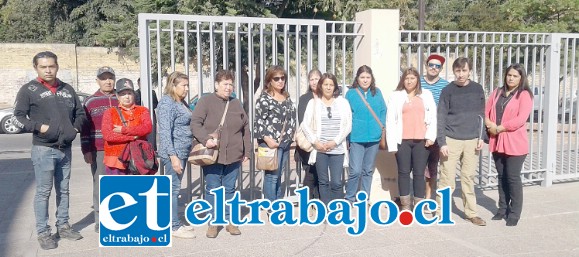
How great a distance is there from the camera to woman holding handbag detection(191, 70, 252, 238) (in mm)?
6047

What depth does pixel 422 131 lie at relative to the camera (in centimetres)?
670

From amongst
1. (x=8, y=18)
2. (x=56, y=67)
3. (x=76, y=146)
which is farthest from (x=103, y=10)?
(x=56, y=67)

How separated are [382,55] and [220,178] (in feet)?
8.68

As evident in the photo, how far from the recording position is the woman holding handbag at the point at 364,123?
682 cm

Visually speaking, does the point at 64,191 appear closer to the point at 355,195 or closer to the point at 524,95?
the point at 355,195

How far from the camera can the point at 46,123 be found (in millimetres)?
5617

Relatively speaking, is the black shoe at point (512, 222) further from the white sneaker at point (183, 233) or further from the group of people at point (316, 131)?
the white sneaker at point (183, 233)

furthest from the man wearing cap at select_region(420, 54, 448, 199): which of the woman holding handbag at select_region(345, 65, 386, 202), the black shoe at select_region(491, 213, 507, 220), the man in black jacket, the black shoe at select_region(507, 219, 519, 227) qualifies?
the man in black jacket

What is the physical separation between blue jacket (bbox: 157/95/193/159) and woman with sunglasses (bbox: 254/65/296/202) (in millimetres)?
827

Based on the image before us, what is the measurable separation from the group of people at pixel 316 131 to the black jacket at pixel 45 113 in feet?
0.06

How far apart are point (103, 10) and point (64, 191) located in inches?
1001

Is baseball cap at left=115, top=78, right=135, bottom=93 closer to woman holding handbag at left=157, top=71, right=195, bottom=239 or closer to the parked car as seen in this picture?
woman holding handbag at left=157, top=71, right=195, bottom=239

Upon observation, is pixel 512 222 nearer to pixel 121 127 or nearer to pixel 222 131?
pixel 222 131

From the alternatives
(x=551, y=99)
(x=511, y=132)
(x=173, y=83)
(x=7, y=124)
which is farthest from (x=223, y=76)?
(x=7, y=124)
